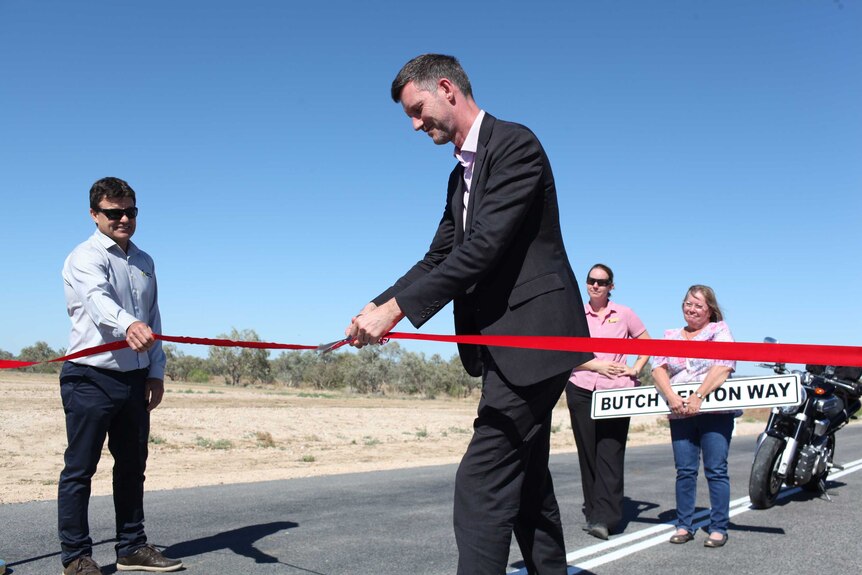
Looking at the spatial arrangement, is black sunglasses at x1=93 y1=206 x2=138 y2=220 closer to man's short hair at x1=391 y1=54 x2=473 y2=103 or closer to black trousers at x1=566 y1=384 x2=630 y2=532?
man's short hair at x1=391 y1=54 x2=473 y2=103

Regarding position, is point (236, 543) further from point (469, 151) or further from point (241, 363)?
point (241, 363)

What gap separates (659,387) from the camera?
21.7ft

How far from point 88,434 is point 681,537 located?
14.3 feet

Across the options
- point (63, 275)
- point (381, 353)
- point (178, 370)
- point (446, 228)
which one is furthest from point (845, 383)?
point (178, 370)

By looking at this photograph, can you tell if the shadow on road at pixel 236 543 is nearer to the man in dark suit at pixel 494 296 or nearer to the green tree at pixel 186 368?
the man in dark suit at pixel 494 296

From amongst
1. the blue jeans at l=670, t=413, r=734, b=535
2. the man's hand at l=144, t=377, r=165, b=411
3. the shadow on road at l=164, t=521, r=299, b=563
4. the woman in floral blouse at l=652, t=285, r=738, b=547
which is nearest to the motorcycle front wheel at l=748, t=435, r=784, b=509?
the woman in floral blouse at l=652, t=285, r=738, b=547

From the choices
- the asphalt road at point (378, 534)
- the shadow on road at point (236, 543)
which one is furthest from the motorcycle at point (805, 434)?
the shadow on road at point (236, 543)

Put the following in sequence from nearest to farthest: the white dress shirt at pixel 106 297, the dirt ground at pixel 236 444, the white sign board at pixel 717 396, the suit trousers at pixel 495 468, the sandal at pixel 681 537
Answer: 1. the suit trousers at pixel 495 468
2. the white dress shirt at pixel 106 297
3. the sandal at pixel 681 537
4. the white sign board at pixel 717 396
5. the dirt ground at pixel 236 444

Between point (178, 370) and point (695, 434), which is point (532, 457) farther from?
point (178, 370)

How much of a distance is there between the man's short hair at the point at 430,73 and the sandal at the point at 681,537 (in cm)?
433

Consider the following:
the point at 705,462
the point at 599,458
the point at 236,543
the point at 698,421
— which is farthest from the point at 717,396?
the point at 236,543

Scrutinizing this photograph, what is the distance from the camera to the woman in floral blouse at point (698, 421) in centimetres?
625

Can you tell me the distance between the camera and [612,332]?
23.1 feet

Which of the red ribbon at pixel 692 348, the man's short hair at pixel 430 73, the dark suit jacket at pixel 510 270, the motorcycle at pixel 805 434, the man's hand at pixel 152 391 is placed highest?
the man's short hair at pixel 430 73
